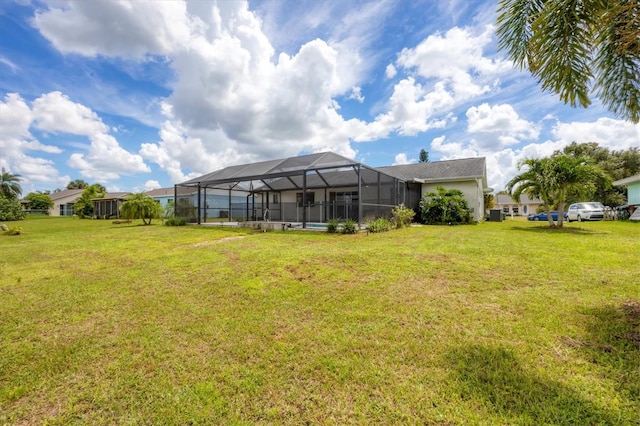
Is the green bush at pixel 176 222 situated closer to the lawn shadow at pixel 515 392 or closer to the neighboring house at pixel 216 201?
the neighboring house at pixel 216 201

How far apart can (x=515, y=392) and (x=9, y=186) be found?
45.5 metres

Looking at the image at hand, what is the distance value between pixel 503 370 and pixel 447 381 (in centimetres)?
53

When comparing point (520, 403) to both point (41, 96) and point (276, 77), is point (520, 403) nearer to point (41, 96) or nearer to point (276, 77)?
point (276, 77)

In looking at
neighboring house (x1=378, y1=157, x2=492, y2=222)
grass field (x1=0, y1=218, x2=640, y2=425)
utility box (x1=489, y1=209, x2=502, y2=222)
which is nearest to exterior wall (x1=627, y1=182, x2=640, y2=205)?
utility box (x1=489, y1=209, x2=502, y2=222)

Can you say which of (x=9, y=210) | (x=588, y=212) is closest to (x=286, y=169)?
(x=588, y=212)

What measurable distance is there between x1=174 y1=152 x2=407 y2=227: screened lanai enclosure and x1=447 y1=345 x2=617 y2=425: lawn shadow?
8.32m

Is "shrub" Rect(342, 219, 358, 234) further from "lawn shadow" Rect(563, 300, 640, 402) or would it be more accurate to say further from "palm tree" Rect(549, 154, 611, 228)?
"palm tree" Rect(549, 154, 611, 228)

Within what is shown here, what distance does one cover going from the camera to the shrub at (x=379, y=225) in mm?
10758

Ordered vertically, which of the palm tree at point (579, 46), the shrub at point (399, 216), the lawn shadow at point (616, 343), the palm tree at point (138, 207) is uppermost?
the palm tree at point (579, 46)

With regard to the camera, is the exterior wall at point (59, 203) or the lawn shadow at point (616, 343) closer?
the lawn shadow at point (616, 343)

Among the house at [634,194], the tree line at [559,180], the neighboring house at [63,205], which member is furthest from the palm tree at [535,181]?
the neighboring house at [63,205]

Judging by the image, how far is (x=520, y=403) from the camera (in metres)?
1.82

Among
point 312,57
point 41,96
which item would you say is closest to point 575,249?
point 312,57

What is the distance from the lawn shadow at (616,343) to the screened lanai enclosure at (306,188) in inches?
305
